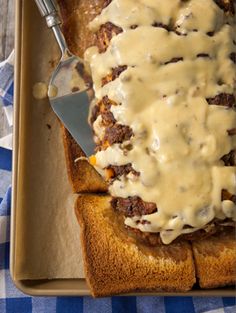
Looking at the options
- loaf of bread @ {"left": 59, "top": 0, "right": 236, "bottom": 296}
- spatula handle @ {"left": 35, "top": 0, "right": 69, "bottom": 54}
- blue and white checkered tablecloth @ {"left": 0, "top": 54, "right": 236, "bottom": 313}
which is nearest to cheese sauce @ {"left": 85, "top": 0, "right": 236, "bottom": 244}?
loaf of bread @ {"left": 59, "top": 0, "right": 236, "bottom": 296}

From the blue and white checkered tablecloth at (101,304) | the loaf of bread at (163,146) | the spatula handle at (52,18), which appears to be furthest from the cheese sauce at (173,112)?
the blue and white checkered tablecloth at (101,304)

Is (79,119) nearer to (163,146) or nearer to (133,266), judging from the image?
(163,146)

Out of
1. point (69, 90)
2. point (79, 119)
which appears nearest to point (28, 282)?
point (79, 119)

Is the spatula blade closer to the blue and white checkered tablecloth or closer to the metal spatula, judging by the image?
the metal spatula

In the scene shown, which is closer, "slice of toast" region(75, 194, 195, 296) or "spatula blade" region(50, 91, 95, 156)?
"slice of toast" region(75, 194, 195, 296)

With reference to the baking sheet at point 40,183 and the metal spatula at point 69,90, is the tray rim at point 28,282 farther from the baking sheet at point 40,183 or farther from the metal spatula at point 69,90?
the metal spatula at point 69,90

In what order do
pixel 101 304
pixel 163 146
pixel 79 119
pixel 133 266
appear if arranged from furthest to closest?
pixel 101 304, pixel 79 119, pixel 133 266, pixel 163 146

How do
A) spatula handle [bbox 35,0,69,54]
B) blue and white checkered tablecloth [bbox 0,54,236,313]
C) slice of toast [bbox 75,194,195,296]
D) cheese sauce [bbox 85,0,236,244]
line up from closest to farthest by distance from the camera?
cheese sauce [bbox 85,0,236,244], slice of toast [bbox 75,194,195,296], spatula handle [bbox 35,0,69,54], blue and white checkered tablecloth [bbox 0,54,236,313]
